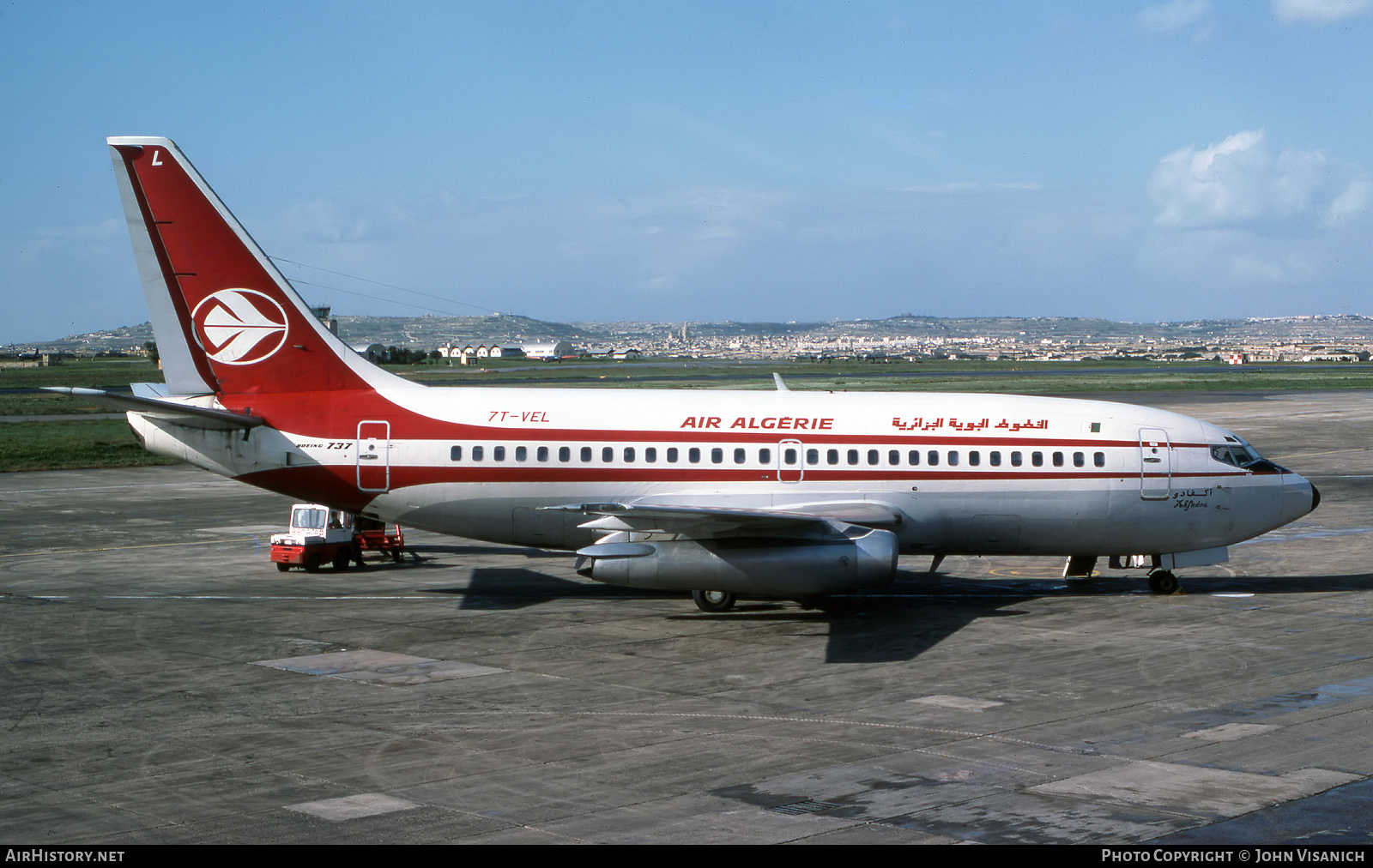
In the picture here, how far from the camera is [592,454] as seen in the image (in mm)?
28562

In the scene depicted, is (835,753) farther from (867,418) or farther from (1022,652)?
(867,418)

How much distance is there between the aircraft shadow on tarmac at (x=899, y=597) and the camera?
2552cm

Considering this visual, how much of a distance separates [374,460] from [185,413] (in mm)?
4098

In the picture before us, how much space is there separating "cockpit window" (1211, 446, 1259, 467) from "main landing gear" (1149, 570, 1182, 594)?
2.91m

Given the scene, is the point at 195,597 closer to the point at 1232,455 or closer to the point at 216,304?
the point at 216,304

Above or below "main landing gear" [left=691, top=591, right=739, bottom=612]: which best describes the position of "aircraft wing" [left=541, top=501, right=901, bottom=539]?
above

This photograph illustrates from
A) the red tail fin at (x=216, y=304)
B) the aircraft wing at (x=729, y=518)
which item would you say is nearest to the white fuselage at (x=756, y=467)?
the aircraft wing at (x=729, y=518)

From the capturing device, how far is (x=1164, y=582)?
30109 millimetres

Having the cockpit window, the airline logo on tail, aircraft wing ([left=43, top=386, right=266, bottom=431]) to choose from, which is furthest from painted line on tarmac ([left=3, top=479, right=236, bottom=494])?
the cockpit window

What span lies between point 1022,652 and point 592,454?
1025 cm

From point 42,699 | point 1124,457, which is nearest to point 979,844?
point 42,699

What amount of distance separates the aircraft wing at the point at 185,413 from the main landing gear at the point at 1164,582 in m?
20.9

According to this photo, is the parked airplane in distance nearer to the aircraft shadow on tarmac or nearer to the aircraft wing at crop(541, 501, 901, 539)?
the aircraft wing at crop(541, 501, 901, 539)

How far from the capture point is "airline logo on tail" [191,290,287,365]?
1161 inches
